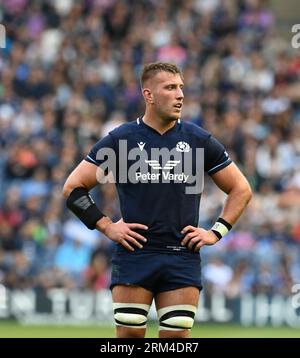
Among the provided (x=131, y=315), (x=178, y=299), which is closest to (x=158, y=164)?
(x=178, y=299)

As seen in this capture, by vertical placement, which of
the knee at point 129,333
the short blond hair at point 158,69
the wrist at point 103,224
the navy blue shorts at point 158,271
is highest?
the short blond hair at point 158,69

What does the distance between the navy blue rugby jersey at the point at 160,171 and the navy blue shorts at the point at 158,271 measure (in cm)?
8

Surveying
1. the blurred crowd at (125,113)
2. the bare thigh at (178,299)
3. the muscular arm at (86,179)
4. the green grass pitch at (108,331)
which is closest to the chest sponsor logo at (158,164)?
the muscular arm at (86,179)

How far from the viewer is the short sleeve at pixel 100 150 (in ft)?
29.6

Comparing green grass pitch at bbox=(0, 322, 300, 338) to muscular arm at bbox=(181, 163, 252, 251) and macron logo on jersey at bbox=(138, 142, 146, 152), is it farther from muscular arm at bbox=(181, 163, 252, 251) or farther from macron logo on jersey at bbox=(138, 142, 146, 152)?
macron logo on jersey at bbox=(138, 142, 146, 152)

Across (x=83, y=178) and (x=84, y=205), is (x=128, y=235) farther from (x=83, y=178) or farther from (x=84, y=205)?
(x=83, y=178)

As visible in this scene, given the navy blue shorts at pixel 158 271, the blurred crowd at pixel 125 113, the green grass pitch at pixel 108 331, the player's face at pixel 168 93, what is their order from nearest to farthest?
the navy blue shorts at pixel 158 271
the player's face at pixel 168 93
the green grass pitch at pixel 108 331
the blurred crowd at pixel 125 113

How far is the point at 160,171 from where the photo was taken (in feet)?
29.4

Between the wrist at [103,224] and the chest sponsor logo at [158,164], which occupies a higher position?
the chest sponsor logo at [158,164]

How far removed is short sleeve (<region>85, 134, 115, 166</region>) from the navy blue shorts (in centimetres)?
77

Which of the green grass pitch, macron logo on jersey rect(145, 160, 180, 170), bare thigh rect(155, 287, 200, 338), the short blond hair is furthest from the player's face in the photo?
the green grass pitch

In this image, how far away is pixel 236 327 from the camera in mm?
17984

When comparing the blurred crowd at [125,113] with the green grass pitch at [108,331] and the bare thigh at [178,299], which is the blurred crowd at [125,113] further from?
the bare thigh at [178,299]

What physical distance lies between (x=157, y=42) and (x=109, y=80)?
145 cm
